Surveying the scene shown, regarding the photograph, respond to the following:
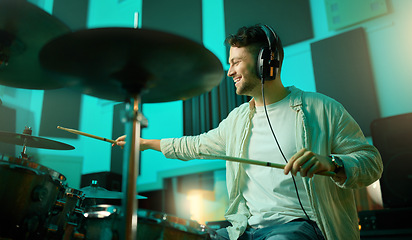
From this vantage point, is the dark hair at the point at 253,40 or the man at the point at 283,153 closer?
the man at the point at 283,153

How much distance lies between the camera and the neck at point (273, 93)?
160 cm

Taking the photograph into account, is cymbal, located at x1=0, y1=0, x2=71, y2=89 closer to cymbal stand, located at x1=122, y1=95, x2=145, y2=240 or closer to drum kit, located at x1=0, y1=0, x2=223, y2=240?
drum kit, located at x1=0, y1=0, x2=223, y2=240

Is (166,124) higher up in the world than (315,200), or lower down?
higher up

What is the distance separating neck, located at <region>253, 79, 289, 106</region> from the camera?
62.9 inches

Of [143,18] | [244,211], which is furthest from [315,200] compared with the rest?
[143,18]

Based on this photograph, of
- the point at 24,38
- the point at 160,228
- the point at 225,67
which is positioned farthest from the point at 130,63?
the point at 225,67

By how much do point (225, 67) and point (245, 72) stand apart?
1782mm

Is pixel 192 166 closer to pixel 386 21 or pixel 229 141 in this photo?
pixel 229 141

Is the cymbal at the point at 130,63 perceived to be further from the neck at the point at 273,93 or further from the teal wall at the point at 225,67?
the teal wall at the point at 225,67

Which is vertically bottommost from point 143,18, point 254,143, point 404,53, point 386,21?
point 254,143

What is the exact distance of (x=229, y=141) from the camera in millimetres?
1613

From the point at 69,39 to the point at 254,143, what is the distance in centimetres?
96

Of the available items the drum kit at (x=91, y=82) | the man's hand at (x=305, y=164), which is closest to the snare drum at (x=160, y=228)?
the drum kit at (x=91, y=82)

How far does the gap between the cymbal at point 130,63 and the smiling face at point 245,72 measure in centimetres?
63
